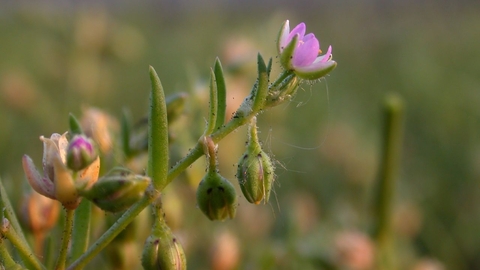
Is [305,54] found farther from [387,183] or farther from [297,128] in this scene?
[297,128]

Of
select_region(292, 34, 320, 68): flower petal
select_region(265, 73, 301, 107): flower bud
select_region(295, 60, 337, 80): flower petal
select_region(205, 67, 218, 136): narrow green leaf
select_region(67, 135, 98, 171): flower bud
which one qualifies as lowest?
select_region(67, 135, 98, 171): flower bud

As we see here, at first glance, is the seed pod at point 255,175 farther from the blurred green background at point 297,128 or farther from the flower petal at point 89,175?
the flower petal at point 89,175

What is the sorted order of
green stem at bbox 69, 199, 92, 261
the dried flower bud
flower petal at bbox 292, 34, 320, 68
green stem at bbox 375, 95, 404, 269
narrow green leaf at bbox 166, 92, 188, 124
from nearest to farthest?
flower petal at bbox 292, 34, 320, 68
green stem at bbox 69, 199, 92, 261
the dried flower bud
narrow green leaf at bbox 166, 92, 188, 124
green stem at bbox 375, 95, 404, 269

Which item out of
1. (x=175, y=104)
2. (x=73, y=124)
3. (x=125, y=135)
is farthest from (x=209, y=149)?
(x=125, y=135)

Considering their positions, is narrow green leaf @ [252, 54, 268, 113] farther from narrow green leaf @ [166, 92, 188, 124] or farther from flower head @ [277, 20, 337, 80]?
narrow green leaf @ [166, 92, 188, 124]

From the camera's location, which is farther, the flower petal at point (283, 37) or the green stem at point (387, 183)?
the green stem at point (387, 183)

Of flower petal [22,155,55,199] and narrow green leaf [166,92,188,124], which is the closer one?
flower petal [22,155,55,199]

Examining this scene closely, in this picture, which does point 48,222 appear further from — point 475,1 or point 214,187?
point 475,1

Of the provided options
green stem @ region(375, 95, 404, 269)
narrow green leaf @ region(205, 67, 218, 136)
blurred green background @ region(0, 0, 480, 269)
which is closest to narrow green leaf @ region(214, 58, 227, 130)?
narrow green leaf @ region(205, 67, 218, 136)

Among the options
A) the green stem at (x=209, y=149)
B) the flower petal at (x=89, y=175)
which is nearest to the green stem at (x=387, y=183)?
the green stem at (x=209, y=149)
